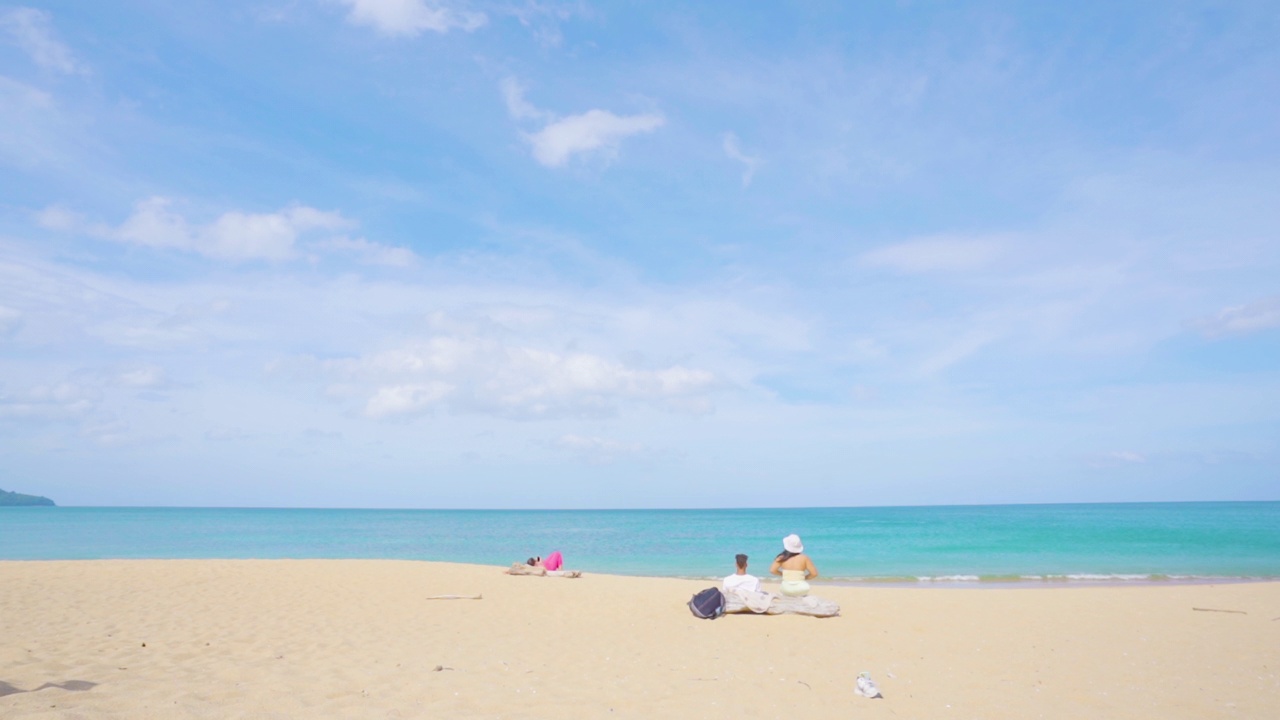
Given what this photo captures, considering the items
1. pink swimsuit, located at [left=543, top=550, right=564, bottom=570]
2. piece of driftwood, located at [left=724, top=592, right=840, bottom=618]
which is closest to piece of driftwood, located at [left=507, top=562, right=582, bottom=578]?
pink swimsuit, located at [left=543, top=550, right=564, bottom=570]

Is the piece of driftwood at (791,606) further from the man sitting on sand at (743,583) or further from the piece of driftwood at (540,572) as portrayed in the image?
the piece of driftwood at (540,572)

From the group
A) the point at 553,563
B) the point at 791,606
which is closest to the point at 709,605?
the point at 791,606

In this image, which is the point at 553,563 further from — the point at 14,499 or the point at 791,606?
the point at 14,499

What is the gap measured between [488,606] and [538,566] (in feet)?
18.4


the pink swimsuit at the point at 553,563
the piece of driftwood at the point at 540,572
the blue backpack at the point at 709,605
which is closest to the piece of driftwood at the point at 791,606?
the blue backpack at the point at 709,605

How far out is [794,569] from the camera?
1170cm

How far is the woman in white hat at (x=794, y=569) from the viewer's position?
38.1ft

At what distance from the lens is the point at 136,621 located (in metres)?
9.79

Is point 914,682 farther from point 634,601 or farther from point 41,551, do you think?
point 41,551

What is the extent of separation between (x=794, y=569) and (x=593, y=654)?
169 inches

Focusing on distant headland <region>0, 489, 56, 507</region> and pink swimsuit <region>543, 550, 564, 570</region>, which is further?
distant headland <region>0, 489, 56, 507</region>

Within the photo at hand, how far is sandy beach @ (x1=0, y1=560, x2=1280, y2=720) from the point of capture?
20.5 ft

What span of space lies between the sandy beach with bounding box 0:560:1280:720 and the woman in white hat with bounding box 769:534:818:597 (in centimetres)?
81

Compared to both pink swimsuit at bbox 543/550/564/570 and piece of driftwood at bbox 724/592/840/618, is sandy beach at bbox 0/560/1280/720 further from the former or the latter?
pink swimsuit at bbox 543/550/564/570
